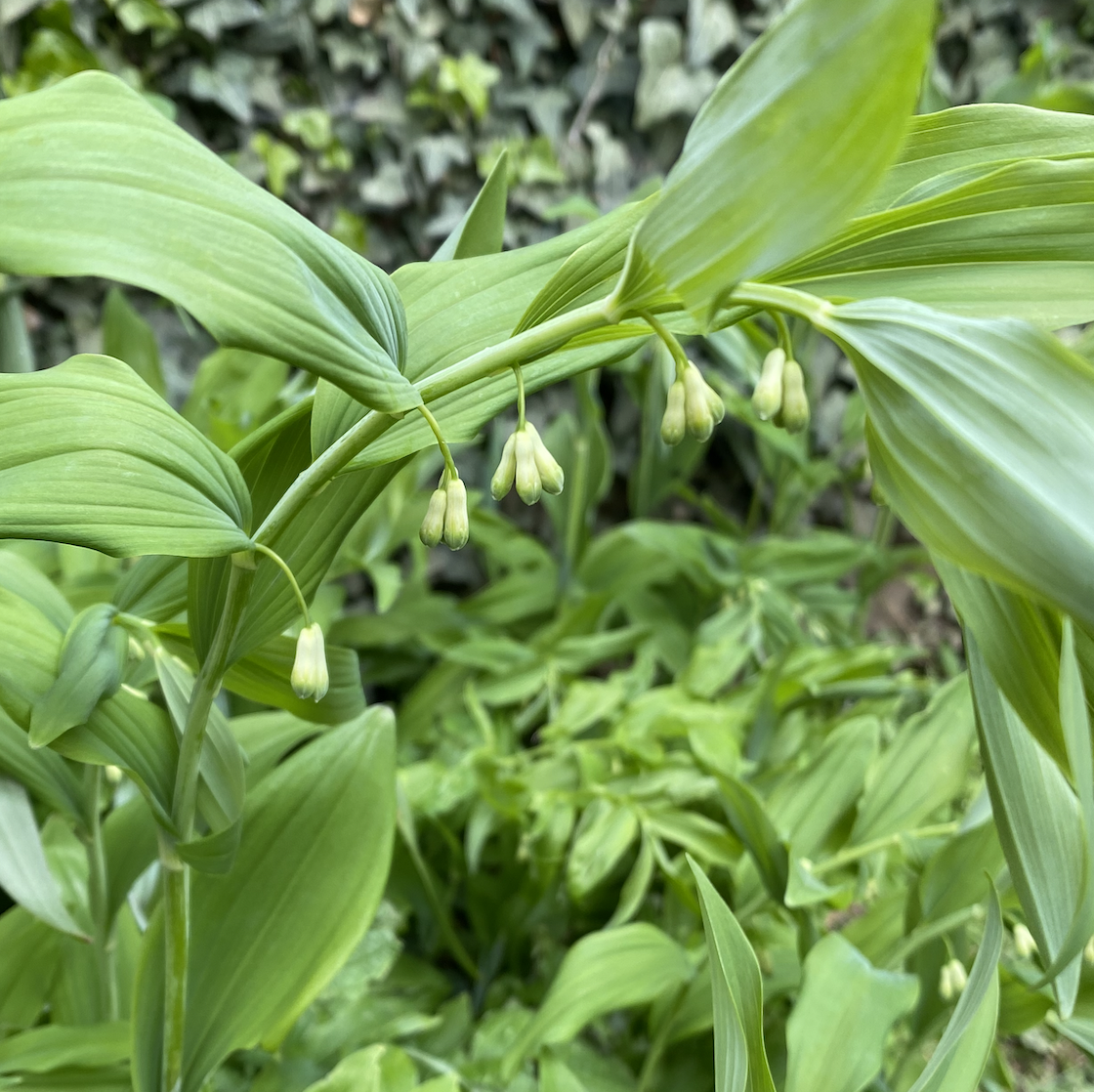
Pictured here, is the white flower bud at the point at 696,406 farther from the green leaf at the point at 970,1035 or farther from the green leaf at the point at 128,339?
the green leaf at the point at 128,339

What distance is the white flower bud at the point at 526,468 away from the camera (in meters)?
0.36

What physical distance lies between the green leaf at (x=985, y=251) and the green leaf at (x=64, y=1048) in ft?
2.11

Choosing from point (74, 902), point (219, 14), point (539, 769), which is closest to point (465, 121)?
point (219, 14)

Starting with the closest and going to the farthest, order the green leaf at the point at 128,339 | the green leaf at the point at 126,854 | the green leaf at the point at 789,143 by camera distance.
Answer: the green leaf at the point at 789,143 → the green leaf at the point at 126,854 → the green leaf at the point at 128,339

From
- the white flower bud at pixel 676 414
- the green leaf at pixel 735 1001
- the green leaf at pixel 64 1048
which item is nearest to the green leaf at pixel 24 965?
the green leaf at pixel 64 1048

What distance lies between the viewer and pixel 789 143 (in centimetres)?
26

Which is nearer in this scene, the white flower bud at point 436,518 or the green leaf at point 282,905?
the white flower bud at point 436,518

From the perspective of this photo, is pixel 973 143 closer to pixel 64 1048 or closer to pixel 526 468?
pixel 526 468

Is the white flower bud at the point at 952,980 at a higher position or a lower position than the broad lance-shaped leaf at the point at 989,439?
lower

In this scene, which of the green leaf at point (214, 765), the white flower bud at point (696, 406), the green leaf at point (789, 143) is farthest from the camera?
the green leaf at point (214, 765)

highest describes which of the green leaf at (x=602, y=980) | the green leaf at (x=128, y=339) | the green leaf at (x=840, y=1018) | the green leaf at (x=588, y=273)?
the green leaf at (x=588, y=273)

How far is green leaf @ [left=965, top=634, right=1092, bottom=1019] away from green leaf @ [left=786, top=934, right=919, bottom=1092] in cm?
19

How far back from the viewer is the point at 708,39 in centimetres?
198

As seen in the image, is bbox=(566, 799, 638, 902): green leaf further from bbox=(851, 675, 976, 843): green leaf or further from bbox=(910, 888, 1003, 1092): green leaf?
bbox=(910, 888, 1003, 1092): green leaf
